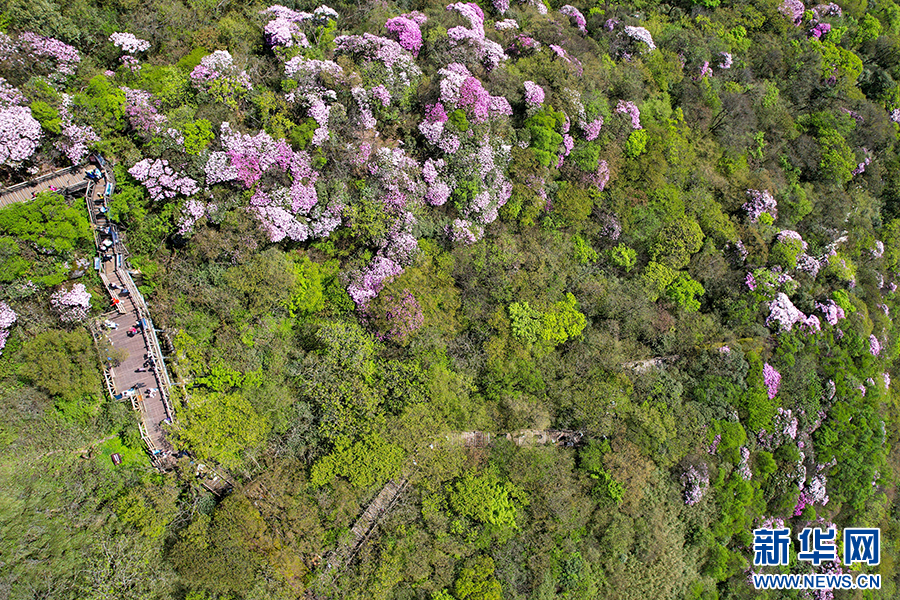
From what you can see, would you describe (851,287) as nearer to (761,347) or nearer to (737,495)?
(761,347)

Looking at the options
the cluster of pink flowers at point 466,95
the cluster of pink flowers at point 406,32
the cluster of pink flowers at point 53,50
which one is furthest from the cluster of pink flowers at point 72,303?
the cluster of pink flowers at point 406,32

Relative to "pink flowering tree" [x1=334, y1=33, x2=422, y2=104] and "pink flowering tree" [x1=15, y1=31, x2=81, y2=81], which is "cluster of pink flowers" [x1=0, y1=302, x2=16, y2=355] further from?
"pink flowering tree" [x1=334, y1=33, x2=422, y2=104]

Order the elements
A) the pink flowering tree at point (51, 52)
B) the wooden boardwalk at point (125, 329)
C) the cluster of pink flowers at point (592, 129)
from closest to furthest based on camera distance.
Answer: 1. the pink flowering tree at point (51, 52)
2. the wooden boardwalk at point (125, 329)
3. the cluster of pink flowers at point (592, 129)

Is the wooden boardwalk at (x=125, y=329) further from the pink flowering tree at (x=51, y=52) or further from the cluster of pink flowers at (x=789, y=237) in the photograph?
the cluster of pink flowers at (x=789, y=237)

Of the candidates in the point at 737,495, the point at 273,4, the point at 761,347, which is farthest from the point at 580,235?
the point at 273,4

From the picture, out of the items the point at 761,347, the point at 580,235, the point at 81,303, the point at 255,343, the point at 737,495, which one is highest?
the point at 81,303

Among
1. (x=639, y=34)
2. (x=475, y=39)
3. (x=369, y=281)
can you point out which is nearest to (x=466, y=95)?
(x=475, y=39)

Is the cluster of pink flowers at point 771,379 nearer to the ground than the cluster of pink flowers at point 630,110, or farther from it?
nearer to the ground
